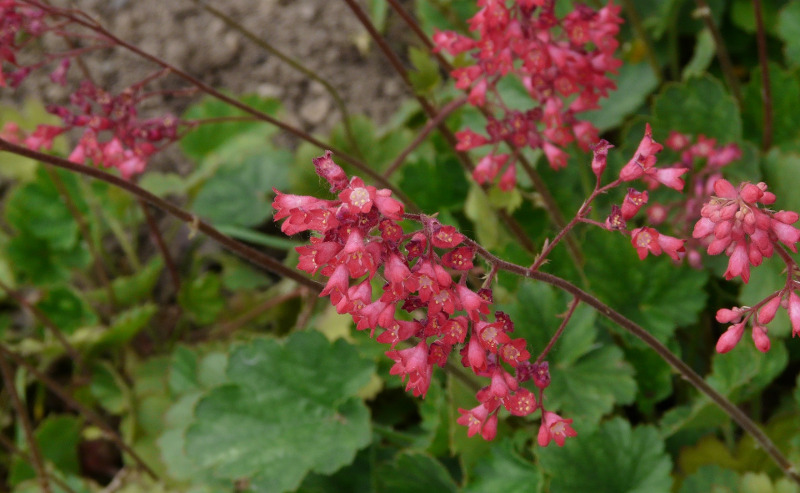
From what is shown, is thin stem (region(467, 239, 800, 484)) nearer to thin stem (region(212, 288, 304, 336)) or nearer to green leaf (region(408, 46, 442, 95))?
green leaf (region(408, 46, 442, 95))

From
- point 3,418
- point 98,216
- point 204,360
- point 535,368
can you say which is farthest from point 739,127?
point 3,418

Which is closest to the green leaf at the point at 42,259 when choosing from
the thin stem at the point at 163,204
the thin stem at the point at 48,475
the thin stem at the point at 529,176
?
the thin stem at the point at 48,475

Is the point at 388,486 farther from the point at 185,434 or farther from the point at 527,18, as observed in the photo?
the point at 527,18

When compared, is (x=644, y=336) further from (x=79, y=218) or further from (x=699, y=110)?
(x=79, y=218)

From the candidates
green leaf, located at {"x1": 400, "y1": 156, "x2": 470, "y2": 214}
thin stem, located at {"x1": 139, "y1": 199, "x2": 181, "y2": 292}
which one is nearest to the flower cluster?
green leaf, located at {"x1": 400, "y1": 156, "x2": 470, "y2": 214}

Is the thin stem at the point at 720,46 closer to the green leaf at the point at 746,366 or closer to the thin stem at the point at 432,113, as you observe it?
the thin stem at the point at 432,113

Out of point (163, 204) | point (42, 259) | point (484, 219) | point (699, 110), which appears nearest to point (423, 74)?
point (484, 219)
